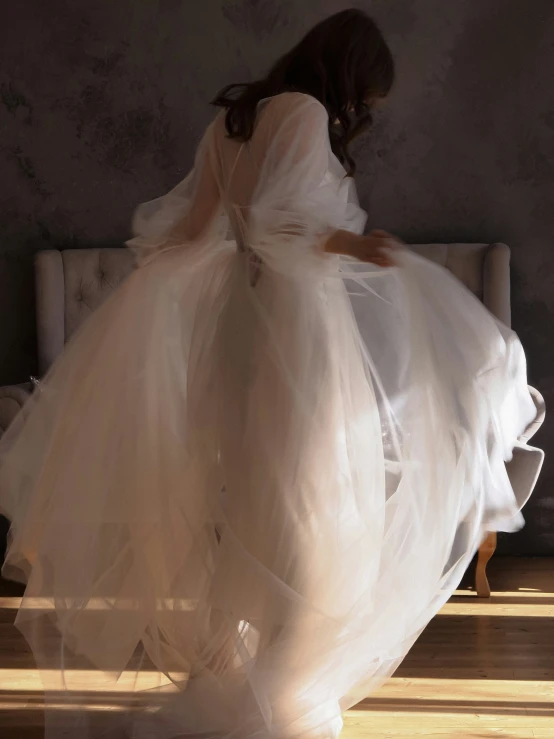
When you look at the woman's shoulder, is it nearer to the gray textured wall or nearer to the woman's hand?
the woman's hand

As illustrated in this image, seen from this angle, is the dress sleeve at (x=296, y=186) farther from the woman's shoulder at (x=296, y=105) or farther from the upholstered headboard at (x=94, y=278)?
the upholstered headboard at (x=94, y=278)

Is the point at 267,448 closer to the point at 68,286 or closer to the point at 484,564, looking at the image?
the point at 484,564

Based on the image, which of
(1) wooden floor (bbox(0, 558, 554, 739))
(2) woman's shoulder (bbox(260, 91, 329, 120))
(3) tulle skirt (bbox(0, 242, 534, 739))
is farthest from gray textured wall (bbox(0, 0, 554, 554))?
(2) woman's shoulder (bbox(260, 91, 329, 120))

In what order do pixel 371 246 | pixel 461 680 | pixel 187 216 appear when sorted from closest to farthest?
pixel 371 246 → pixel 187 216 → pixel 461 680

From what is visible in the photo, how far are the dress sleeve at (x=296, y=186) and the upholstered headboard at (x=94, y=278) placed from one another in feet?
5.27

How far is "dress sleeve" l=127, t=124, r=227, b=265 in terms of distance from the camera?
6.86 feet

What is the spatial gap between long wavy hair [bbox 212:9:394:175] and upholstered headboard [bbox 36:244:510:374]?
61.6 inches

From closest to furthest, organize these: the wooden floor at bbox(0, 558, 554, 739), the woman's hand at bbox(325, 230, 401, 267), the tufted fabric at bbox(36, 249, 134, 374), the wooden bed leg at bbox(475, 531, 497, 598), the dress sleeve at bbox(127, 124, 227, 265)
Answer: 1. the woman's hand at bbox(325, 230, 401, 267)
2. the dress sleeve at bbox(127, 124, 227, 265)
3. the wooden floor at bbox(0, 558, 554, 739)
4. the wooden bed leg at bbox(475, 531, 497, 598)
5. the tufted fabric at bbox(36, 249, 134, 374)

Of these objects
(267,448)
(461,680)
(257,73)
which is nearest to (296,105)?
(267,448)

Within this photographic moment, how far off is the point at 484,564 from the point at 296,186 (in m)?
1.75

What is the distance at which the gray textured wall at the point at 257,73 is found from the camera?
3.43m

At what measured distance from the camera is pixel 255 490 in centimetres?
196

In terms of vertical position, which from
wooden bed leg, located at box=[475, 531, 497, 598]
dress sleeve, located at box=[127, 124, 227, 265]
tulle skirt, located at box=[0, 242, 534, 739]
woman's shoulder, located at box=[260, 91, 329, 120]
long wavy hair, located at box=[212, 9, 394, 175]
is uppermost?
long wavy hair, located at box=[212, 9, 394, 175]

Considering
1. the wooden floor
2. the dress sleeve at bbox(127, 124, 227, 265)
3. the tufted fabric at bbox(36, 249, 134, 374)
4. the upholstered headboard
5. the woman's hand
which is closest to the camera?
the woman's hand
